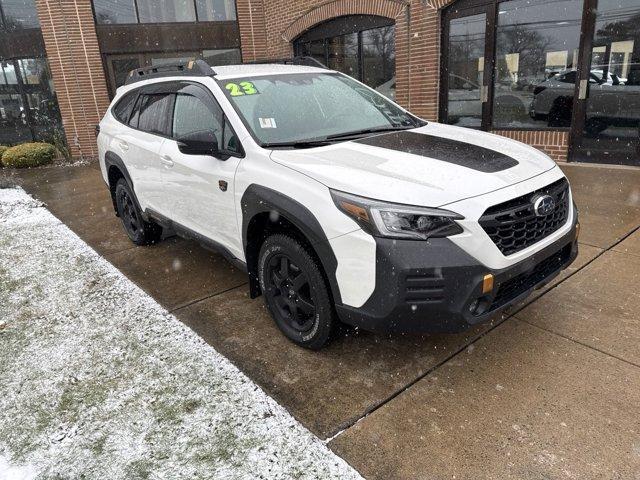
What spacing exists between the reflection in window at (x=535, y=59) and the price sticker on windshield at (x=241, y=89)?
615 cm

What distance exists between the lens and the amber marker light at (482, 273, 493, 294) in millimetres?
2443

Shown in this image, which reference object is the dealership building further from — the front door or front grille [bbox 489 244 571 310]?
front grille [bbox 489 244 571 310]

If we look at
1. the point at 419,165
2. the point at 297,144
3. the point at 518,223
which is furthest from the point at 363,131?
the point at 518,223

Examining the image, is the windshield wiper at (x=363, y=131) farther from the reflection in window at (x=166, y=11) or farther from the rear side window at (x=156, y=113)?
the reflection in window at (x=166, y=11)

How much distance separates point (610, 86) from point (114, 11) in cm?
1117

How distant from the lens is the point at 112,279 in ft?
14.9

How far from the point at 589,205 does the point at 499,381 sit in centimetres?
387

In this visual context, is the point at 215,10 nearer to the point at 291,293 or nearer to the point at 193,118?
the point at 193,118

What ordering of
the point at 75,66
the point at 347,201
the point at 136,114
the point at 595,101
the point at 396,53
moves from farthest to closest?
the point at 75,66
the point at 396,53
the point at 595,101
the point at 136,114
the point at 347,201

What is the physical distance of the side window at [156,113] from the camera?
167 inches

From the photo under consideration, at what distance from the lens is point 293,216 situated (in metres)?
2.78

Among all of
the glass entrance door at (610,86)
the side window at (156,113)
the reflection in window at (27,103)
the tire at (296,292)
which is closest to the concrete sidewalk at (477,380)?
the tire at (296,292)

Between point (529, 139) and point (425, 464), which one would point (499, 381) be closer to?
point (425, 464)

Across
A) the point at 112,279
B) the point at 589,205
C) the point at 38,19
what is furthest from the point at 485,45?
the point at 38,19
